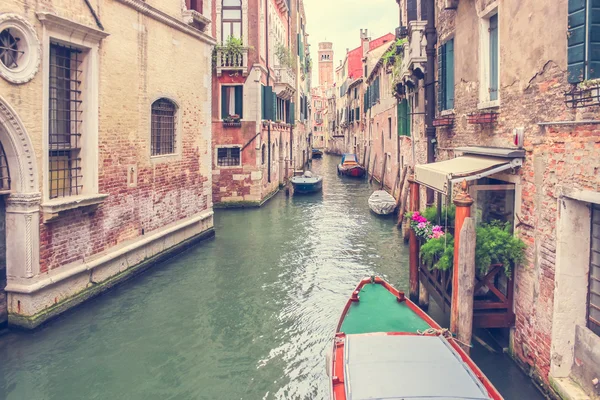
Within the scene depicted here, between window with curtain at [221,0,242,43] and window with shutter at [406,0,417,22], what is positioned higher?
window with curtain at [221,0,242,43]

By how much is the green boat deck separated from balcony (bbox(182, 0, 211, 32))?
7.52m

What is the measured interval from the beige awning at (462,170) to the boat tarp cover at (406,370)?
1927mm

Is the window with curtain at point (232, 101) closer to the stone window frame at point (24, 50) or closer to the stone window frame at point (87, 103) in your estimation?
the stone window frame at point (87, 103)

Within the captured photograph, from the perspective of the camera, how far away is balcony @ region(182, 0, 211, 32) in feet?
35.9

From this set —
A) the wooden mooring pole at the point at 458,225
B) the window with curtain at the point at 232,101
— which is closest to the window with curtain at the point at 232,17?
the window with curtain at the point at 232,101

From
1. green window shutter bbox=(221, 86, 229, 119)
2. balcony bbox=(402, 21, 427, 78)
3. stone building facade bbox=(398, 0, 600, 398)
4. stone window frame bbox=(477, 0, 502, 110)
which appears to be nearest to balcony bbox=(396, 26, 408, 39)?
balcony bbox=(402, 21, 427, 78)

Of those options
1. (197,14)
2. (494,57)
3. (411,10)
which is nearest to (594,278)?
(494,57)

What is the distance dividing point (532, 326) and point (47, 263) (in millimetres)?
6258

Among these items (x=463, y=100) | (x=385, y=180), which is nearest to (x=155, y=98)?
(x=463, y=100)

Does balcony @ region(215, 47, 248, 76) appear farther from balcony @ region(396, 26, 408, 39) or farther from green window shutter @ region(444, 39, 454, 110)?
green window shutter @ region(444, 39, 454, 110)

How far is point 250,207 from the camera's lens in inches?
712

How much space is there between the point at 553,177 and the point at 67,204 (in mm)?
6268

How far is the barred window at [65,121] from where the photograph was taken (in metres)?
7.38

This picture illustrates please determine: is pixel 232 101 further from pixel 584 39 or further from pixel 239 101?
pixel 584 39
